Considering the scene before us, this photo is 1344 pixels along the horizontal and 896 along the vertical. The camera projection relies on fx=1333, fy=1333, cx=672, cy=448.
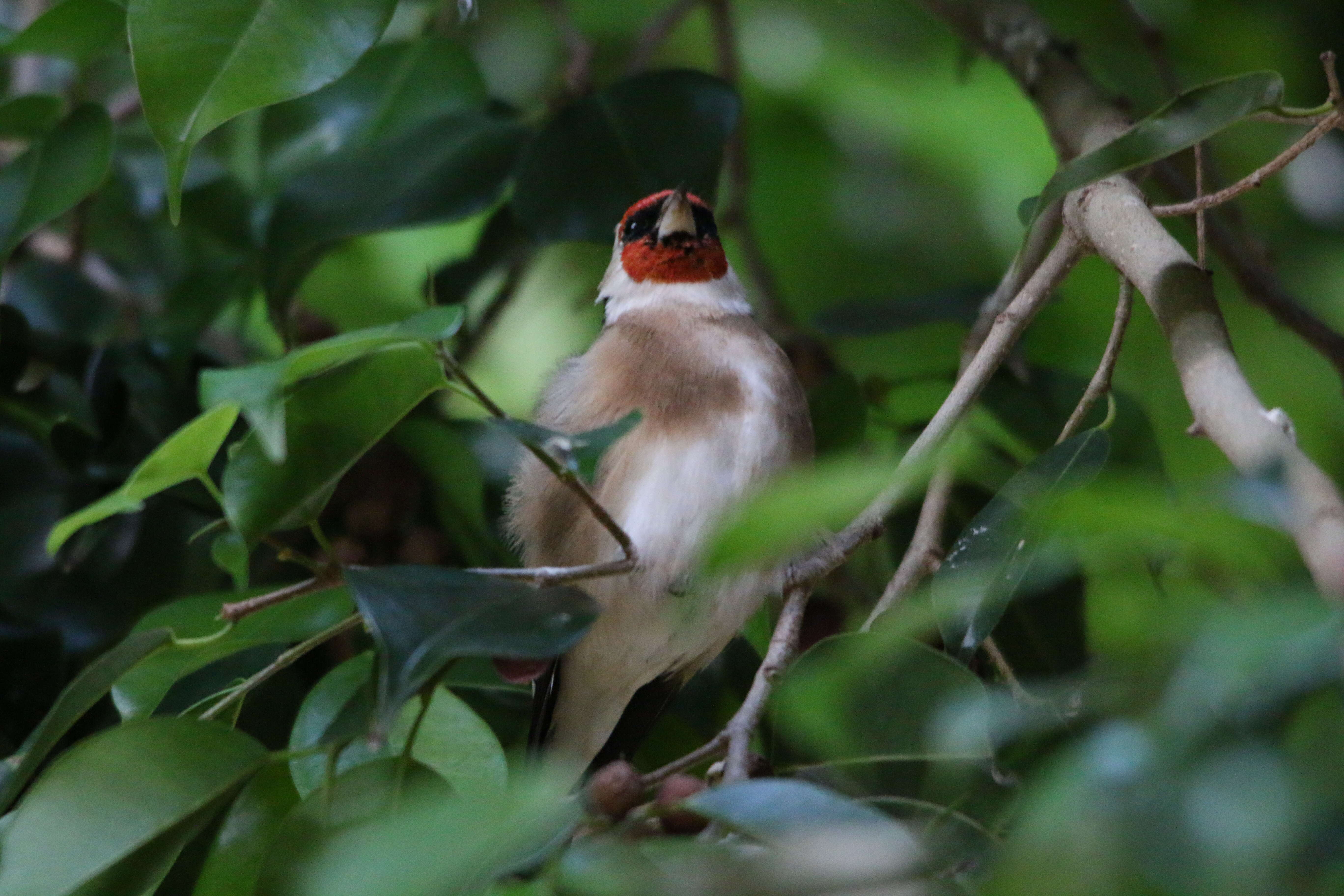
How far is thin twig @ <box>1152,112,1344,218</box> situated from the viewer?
946 mm

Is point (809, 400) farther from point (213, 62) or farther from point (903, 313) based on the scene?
point (213, 62)

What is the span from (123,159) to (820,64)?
1365 mm

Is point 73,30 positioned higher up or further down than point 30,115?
higher up

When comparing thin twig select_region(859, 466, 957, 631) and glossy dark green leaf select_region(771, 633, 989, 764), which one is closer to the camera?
glossy dark green leaf select_region(771, 633, 989, 764)

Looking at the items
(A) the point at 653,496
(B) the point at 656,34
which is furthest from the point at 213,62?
(B) the point at 656,34

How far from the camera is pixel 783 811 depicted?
787 millimetres

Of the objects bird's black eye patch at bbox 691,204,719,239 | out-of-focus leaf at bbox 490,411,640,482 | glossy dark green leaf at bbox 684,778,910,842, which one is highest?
out-of-focus leaf at bbox 490,411,640,482

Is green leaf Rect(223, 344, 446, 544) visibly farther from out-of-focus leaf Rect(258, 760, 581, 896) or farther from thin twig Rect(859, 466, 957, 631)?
thin twig Rect(859, 466, 957, 631)

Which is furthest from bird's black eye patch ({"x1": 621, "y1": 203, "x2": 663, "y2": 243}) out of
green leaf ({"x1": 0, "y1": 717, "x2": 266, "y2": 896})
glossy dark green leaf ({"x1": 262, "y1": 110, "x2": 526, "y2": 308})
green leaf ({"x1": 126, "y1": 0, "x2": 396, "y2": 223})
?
green leaf ({"x1": 0, "y1": 717, "x2": 266, "y2": 896})

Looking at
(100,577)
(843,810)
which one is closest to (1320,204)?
(843,810)

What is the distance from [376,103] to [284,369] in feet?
4.62

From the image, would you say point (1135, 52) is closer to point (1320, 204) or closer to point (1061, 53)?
point (1320, 204)

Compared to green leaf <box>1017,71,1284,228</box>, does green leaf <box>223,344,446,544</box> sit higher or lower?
lower

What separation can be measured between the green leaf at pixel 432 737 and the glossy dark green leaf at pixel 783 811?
1.16 feet
